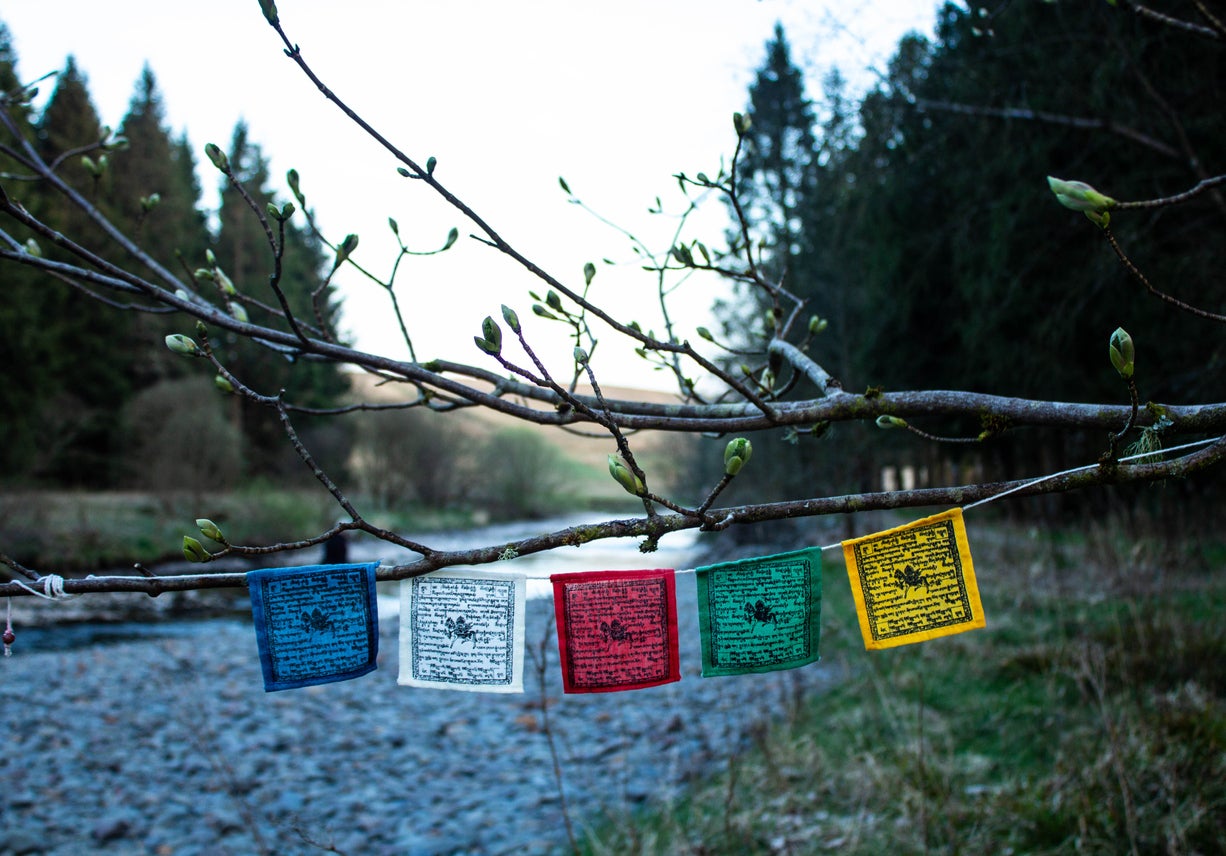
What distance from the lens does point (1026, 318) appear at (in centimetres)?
863

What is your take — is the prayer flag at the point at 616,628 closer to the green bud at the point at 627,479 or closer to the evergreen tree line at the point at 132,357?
the green bud at the point at 627,479

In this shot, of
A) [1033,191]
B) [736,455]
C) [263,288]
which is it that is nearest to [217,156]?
[736,455]

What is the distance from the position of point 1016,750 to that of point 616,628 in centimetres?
390

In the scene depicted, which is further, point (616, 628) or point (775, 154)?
point (775, 154)

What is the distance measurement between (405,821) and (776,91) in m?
11.8

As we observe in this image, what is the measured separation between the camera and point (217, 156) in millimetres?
1573

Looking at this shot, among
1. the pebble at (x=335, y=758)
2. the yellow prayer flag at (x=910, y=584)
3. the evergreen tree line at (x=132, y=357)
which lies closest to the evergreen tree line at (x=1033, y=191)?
the yellow prayer flag at (x=910, y=584)

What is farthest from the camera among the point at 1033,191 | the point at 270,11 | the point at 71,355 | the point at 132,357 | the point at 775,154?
the point at 132,357

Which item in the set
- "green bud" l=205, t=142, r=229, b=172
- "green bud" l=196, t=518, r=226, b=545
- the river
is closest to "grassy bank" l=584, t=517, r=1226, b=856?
the river

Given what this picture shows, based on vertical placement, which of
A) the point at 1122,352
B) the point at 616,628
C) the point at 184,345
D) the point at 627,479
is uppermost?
the point at 184,345

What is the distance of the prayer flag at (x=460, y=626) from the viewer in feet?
5.51

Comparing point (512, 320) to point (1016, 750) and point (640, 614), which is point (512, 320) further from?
point (1016, 750)

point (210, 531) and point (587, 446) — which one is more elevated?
point (587, 446)

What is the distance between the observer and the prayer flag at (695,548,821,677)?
173cm
